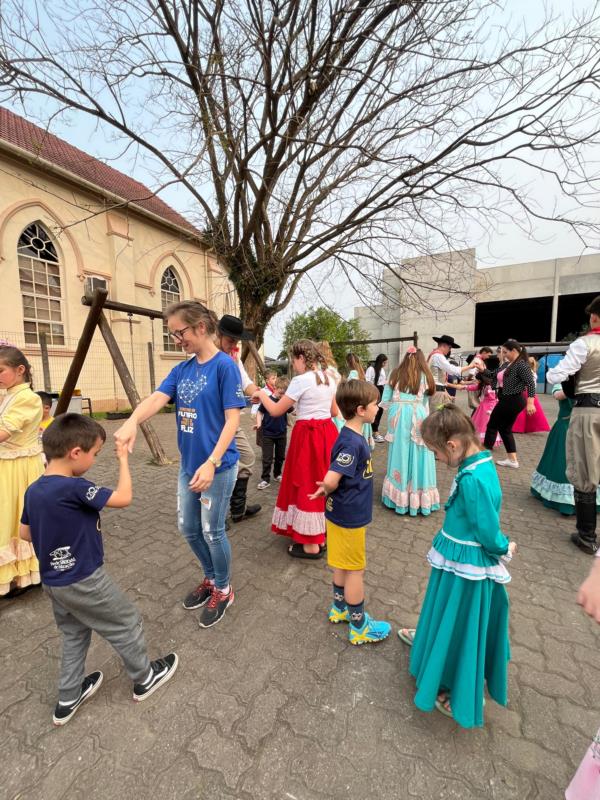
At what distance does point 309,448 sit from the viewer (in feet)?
10.4

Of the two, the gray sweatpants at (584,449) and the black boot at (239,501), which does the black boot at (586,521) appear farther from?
the black boot at (239,501)

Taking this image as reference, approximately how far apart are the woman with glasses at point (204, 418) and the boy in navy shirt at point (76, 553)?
426mm

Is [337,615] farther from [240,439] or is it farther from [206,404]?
[240,439]

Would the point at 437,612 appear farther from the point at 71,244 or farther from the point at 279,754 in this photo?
the point at 71,244

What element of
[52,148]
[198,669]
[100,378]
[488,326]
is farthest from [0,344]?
[488,326]

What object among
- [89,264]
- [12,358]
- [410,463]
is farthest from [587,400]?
[89,264]

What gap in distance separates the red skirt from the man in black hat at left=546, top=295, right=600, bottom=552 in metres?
2.20

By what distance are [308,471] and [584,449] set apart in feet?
8.38

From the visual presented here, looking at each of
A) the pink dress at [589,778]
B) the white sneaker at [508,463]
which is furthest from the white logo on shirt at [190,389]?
the white sneaker at [508,463]

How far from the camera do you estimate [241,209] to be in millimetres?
8727

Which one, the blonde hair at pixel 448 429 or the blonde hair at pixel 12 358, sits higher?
the blonde hair at pixel 12 358

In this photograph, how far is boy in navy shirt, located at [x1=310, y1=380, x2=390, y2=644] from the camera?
2021 millimetres

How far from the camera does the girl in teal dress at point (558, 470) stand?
398 centimetres

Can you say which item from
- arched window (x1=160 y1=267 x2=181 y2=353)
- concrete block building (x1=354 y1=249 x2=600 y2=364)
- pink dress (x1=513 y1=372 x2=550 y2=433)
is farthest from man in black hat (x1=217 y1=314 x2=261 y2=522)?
concrete block building (x1=354 y1=249 x2=600 y2=364)
